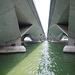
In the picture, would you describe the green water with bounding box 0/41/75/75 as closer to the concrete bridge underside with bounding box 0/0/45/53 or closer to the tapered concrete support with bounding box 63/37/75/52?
the tapered concrete support with bounding box 63/37/75/52

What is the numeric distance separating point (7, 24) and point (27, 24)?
8543mm

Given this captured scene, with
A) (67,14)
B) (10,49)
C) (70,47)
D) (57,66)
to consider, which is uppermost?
(67,14)

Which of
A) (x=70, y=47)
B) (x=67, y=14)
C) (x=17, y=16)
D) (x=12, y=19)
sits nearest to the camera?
(x=12, y=19)

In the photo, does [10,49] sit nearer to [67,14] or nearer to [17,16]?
[17,16]

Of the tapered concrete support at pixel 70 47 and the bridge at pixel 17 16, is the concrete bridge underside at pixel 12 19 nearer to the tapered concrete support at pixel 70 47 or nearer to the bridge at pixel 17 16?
the bridge at pixel 17 16

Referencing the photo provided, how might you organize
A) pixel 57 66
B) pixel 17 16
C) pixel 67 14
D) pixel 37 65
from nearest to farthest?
pixel 57 66 → pixel 37 65 → pixel 67 14 → pixel 17 16

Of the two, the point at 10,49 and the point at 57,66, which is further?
the point at 10,49

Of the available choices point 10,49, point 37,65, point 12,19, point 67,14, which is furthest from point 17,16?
point 37,65

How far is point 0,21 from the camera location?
35.9 ft

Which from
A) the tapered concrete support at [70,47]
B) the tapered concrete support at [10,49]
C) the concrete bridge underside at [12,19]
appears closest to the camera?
the concrete bridge underside at [12,19]

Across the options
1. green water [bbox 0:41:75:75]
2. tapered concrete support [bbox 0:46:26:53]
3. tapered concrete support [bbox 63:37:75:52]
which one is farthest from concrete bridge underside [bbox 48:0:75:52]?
tapered concrete support [bbox 0:46:26:53]

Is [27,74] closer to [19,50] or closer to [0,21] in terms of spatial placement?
[0,21]

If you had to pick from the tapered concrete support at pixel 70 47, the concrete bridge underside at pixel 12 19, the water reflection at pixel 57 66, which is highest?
the concrete bridge underside at pixel 12 19

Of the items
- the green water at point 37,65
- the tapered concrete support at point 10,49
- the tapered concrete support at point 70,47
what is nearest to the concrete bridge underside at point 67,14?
the tapered concrete support at point 70,47
